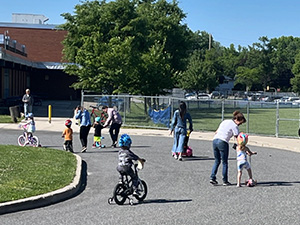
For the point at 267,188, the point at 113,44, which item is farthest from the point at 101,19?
the point at 267,188

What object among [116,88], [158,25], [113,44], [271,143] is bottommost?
[271,143]

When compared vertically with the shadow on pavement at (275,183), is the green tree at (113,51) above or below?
above

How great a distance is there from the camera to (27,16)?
74250mm

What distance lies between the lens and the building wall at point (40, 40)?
60.0m

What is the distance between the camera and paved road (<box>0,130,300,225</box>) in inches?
323

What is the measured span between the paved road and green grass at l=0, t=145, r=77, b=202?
0.53 meters

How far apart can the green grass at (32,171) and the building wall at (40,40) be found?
45.3 metres

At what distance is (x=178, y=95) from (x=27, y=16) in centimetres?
4078

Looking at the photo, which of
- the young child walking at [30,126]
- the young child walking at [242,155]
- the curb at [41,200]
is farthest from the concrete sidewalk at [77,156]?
the young child walking at [242,155]

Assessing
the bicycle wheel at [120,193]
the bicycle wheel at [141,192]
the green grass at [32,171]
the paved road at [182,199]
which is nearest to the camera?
the paved road at [182,199]

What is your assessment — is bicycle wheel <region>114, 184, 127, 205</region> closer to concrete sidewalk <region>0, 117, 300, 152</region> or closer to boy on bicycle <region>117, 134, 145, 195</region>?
boy on bicycle <region>117, 134, 145, 195</region>

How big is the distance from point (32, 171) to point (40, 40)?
5071 cm

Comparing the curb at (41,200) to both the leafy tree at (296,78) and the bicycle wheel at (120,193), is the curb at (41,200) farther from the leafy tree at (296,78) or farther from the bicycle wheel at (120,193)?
the leafy tree at (296,78)

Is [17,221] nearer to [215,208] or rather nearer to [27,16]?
[215,208]
